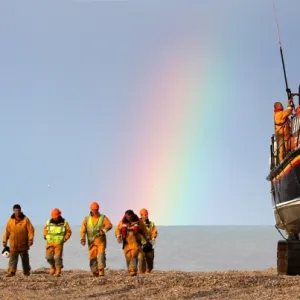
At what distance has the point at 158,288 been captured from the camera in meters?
12.6

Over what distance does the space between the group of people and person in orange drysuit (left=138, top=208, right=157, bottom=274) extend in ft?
0.10

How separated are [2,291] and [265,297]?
17.6 feet

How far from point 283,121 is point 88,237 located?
7.55 meters

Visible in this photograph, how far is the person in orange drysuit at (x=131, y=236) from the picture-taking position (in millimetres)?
15914

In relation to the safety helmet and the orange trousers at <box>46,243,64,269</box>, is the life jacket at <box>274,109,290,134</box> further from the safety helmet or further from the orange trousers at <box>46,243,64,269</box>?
the orange trousers at <box>46,243,64,269</box>

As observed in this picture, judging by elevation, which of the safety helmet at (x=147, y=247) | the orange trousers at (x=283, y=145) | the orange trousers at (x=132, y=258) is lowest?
the orange trousers at (x=132, y=258)

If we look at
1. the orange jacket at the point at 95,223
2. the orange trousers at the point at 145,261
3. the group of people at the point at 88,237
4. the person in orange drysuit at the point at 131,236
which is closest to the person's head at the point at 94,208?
the group of people at the point at 88,237

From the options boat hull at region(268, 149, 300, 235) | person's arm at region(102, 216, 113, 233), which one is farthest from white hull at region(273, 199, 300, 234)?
person's arm at region(102, 216, 113, 233)

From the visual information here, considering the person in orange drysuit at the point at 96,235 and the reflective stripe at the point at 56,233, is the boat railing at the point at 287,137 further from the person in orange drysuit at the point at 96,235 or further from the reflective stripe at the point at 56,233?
the reflective stripe at the point at 56,233

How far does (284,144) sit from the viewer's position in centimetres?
1931

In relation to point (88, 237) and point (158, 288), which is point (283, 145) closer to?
point (88, 237)

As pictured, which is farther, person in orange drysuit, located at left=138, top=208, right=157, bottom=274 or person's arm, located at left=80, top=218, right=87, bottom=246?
person in orange drysuit, located at left=138, top=208, right=157, bottom=274

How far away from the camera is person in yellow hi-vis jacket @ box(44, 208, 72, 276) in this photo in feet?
53.1

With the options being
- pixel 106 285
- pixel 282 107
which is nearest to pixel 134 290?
pixel 106 285
